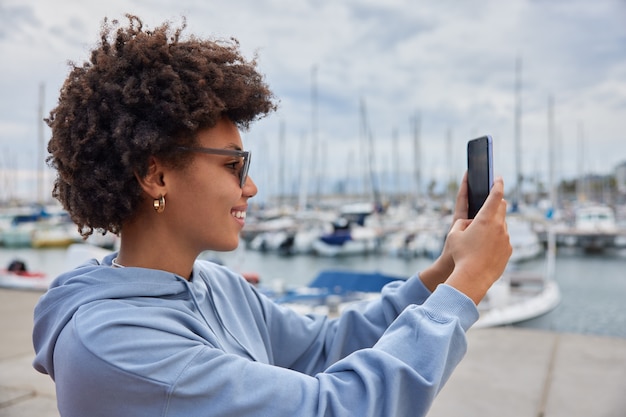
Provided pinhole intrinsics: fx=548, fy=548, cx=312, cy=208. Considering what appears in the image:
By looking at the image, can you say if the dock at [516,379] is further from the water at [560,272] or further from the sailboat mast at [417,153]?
the sailboat mast at [417,153]

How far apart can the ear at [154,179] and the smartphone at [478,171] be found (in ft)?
2.28

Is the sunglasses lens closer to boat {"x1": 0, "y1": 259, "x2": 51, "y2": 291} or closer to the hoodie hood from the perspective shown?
the hoodie hood

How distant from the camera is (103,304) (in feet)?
3.31

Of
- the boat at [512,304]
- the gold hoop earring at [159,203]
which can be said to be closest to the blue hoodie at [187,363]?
the gold hoop earring at [159,203]

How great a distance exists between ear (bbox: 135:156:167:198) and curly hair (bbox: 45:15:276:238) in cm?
1

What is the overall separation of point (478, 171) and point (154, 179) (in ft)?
2.36

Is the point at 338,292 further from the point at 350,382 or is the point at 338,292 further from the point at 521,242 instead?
the point at 521,242

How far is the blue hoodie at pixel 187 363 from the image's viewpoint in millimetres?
933

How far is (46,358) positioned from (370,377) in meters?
0.64

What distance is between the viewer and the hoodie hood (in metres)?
1.04

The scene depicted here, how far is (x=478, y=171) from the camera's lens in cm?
125

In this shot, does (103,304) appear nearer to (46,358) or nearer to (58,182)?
(46,358)

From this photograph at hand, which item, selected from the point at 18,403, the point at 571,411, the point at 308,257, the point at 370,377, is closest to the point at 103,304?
the point at 370,377

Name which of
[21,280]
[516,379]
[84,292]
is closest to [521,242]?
[21,280]
